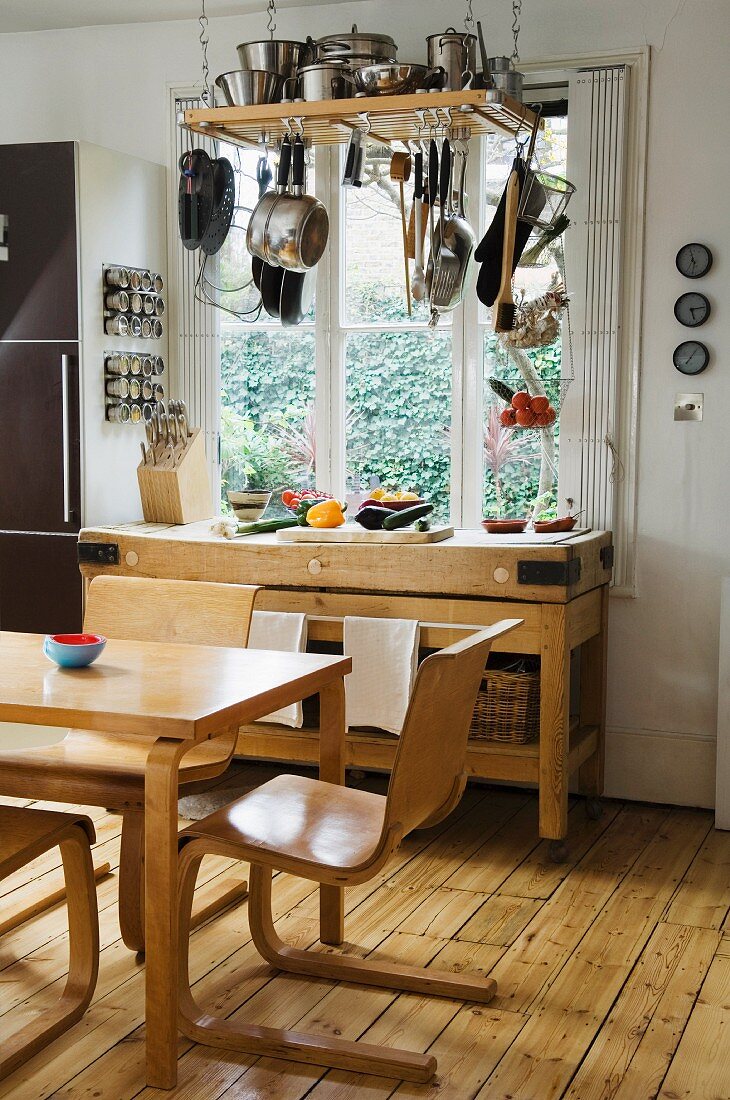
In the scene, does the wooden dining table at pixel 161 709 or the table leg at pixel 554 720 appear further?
the table leg at pixel 554 720

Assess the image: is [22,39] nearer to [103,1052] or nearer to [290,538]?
[290,538]

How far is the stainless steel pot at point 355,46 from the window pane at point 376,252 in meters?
0.65

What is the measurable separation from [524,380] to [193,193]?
4.33ft

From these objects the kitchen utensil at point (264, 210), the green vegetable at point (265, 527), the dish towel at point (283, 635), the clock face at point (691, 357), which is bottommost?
the dish towel at point (283, 635)

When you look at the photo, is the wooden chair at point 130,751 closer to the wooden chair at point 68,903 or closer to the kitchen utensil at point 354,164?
the wooden chair at point 68,903

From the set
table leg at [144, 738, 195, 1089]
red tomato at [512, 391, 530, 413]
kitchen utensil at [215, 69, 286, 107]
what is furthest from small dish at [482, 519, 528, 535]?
table leg at [144, 738, 195, 1089]

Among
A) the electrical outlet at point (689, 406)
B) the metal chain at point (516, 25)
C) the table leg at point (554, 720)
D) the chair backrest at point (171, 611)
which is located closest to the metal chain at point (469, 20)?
the metal chain at point (516, 25)

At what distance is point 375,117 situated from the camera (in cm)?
360

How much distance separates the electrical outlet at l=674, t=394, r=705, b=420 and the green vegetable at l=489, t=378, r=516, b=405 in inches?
22.7

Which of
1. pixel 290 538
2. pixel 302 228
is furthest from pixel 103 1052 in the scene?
pixel 302 228

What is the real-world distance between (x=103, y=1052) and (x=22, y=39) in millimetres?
3856

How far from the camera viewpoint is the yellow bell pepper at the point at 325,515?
157 inches

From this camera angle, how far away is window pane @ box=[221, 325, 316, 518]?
4.54 metres

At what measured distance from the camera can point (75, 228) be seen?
4.05 meters
